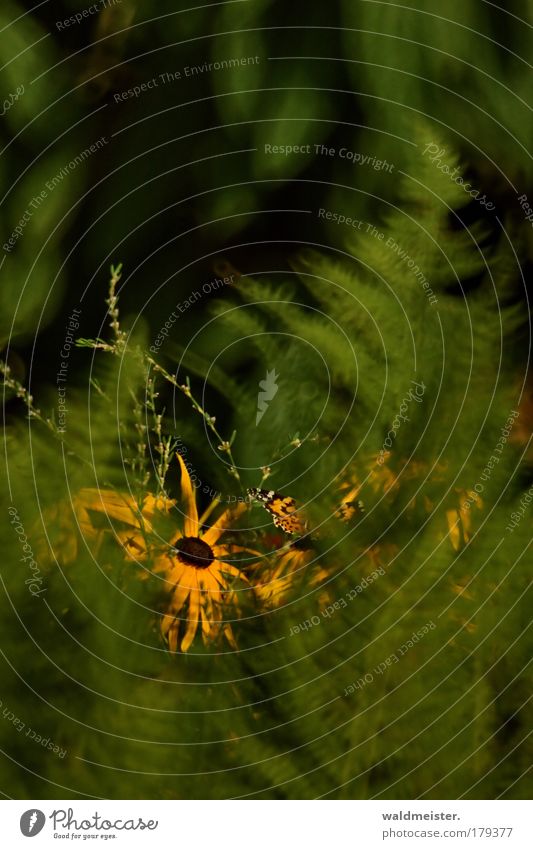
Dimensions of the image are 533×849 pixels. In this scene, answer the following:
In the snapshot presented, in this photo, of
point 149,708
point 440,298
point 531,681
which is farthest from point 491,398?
point 149,708

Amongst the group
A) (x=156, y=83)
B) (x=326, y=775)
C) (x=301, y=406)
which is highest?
(x=156, y=83)

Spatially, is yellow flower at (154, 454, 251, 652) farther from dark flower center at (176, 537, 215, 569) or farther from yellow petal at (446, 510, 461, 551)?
yellow petal at (446, 510, 461, 551)

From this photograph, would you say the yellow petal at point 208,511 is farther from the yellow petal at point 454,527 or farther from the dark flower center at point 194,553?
the yellow petal at point 454,527

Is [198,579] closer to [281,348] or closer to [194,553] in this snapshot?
[194,553]

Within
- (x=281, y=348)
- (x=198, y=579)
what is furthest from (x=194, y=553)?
(x=281, y=348)

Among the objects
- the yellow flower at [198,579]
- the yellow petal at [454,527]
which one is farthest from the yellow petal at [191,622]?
the yellow petal at [454,527]

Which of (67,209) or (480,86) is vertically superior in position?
(480,86)

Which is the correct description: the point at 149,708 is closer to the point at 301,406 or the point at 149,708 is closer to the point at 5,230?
the point at 301,406

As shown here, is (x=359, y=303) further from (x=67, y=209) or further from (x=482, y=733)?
(x=482, y=733)
